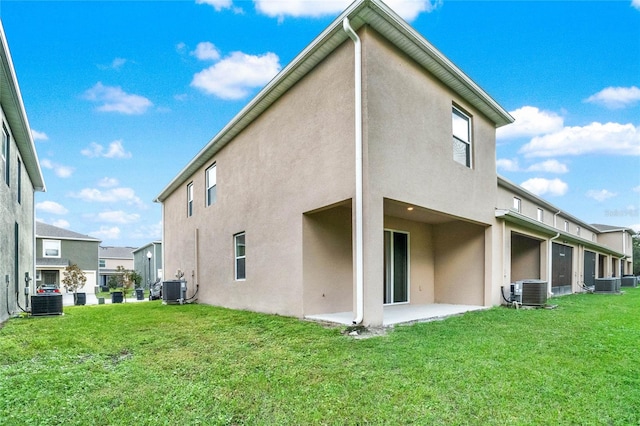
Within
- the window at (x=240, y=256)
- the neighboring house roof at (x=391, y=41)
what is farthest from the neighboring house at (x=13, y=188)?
the window at (x=240, y=256)

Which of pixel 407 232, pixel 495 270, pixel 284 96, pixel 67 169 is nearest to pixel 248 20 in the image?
pixel 284 96

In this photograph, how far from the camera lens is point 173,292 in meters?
12.9

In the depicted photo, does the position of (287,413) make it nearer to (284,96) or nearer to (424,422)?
(424,422)

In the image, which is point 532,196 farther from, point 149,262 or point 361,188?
point 149,262

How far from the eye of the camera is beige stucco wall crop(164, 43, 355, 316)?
6.93 meters

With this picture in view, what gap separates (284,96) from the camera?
28.1 feet

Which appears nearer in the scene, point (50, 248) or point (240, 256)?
point (240, 256)

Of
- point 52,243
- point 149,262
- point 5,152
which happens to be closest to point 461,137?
point 5,152

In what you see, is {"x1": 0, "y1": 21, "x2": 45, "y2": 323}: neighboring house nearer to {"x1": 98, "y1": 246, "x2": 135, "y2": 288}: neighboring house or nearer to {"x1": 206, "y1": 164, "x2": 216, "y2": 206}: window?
{"x1": 206, "y1": 164, "x2": 216, "y2": 206}: window

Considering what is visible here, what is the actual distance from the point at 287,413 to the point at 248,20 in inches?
496

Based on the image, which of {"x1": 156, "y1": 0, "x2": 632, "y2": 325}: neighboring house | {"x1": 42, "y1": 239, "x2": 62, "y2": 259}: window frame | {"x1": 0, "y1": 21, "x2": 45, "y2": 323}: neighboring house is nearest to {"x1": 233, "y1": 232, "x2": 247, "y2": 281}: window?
{"x1": 156, "y1": 0, "x2": 632, "y2": 325}: neighboring house

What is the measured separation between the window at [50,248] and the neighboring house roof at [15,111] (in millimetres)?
21720

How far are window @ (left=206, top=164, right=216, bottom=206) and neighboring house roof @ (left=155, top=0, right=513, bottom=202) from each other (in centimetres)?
204

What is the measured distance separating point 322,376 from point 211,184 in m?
10.4
